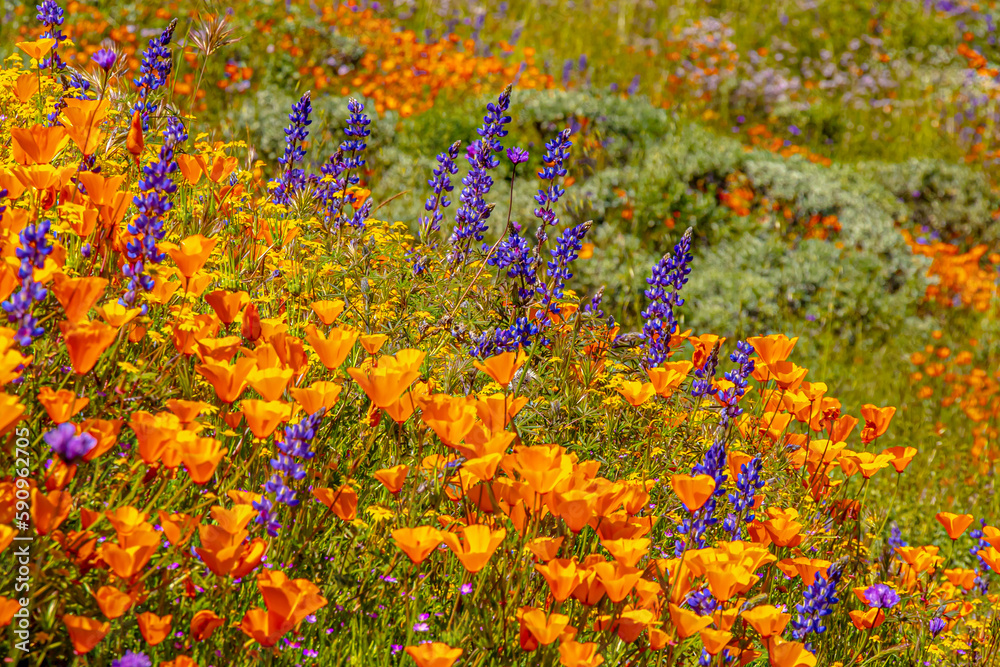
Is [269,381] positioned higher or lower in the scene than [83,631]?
higher

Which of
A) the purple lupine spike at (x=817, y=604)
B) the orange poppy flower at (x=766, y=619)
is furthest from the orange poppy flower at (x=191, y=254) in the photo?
the purple lupine spike at (x=817, y=604)

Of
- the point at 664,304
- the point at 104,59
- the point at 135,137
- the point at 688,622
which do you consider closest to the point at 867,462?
the point at 664,304

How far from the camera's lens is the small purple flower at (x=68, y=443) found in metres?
1.06

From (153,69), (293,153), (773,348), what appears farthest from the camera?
(293,153)

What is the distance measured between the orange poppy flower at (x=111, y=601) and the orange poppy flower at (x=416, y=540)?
0.39 metres

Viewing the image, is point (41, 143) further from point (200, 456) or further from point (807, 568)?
point (807, 568)

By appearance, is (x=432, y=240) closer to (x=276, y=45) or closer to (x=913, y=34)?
(x=276, y=45)

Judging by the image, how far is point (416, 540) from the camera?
130cm

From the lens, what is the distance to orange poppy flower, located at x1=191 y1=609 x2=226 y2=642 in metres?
1.18

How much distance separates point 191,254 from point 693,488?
1.05 meters

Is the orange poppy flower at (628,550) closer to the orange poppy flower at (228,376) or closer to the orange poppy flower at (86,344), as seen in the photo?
the orange poppy flower at (228,376)

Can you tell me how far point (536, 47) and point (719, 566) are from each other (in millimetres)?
8860

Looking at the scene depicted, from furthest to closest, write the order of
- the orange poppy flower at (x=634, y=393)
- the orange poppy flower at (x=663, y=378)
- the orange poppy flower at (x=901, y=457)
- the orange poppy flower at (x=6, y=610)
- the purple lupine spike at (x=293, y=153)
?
the purple lupine spike at (x=293, y=153) < the orange poppy flower at (x=901, y=457) < the orange poppy flower at (x=663, y=378) < the orange poppy flower at (x=634, y=393) < the orange poppy flower at (x=6, y=610)

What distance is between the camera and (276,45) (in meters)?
7.21
